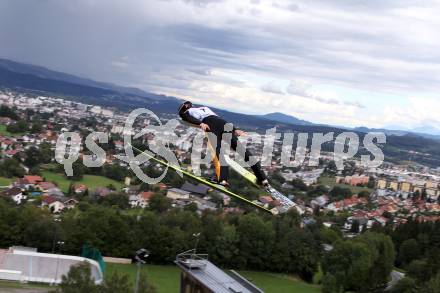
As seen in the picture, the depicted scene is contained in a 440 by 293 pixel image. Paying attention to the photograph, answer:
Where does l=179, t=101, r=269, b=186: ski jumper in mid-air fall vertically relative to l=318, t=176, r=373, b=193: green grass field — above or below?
above

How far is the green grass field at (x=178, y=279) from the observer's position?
34031 mm

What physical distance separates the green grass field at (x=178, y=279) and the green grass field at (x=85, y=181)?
2452 centimetres

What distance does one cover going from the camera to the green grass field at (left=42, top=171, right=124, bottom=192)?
202 ft

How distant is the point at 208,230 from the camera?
140 feet

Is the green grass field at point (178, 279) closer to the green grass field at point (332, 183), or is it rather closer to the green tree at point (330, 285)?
the green tree at point (330, 285)

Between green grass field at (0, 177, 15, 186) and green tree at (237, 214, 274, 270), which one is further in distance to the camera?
green grass field at (0, 177, 15, 186)

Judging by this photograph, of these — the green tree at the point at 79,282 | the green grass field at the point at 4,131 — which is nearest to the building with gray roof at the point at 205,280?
the green tree at the point at 79,282

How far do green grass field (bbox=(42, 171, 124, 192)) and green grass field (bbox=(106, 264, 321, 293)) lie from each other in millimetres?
24522

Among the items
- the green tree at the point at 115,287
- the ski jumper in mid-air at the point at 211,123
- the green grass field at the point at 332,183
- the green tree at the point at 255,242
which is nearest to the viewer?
the ski jumper in mid-air at the point at 211,123

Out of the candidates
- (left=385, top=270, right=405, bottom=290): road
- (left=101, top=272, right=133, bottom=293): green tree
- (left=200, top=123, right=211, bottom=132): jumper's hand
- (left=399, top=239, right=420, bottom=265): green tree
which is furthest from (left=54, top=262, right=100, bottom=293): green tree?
(left=399, top=239, right=420, bottom=265): green tree

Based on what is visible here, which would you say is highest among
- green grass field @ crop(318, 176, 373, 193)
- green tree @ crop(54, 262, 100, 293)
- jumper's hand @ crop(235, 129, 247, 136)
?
jumper's hand @ crop(235, 129, 247, 136)

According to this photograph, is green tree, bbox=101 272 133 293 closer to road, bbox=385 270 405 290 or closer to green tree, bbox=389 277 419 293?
green tree, bbox=389 277 419 293

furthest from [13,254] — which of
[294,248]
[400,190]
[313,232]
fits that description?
[400,190]

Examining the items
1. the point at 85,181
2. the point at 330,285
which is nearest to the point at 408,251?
the point at 330,285
